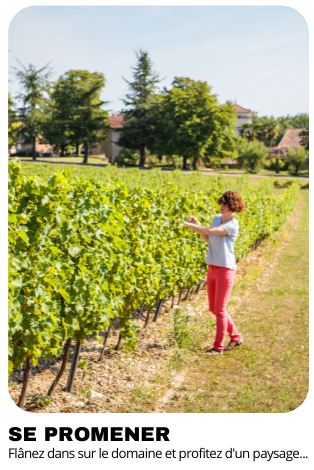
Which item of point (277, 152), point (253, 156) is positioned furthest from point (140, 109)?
point (277, 152)

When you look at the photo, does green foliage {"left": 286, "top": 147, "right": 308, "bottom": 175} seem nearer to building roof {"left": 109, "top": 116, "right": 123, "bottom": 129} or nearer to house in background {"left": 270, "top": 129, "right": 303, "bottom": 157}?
house in background {"left": 270, "top": 129, "right": 303, "bottom": 157}

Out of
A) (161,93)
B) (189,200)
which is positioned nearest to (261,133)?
(161,93)

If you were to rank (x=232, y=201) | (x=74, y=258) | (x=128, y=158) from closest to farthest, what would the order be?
(x=74, y=258)
(x=232, y=201)
(x=128, y=158)

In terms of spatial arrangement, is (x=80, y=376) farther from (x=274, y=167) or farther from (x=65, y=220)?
(x=274, y=167)

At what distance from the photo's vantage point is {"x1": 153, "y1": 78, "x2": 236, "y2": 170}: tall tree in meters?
52.9

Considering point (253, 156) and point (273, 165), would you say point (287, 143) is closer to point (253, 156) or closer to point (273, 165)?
point (273, 165)

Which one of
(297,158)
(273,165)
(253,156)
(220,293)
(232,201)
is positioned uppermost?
(253,156)

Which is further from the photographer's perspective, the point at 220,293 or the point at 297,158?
the point at 297,158

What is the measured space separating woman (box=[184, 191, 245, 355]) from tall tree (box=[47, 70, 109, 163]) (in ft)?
177

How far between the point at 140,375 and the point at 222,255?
1772mm

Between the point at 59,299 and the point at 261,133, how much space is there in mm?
91906

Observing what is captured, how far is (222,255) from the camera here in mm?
5156

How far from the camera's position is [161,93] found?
58.1 metres

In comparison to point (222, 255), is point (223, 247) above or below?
above
